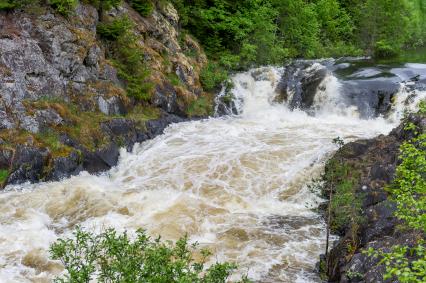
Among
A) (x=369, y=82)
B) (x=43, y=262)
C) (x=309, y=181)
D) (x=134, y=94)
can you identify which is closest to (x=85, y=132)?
(x=134, y=94)

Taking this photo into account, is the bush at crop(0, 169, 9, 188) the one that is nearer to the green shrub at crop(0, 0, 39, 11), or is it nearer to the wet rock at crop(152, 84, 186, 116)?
the green shrub at crop(0, 0, 39, 11)

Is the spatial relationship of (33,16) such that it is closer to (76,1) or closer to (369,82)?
(76,1)

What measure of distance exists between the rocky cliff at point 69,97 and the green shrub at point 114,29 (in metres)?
0.23

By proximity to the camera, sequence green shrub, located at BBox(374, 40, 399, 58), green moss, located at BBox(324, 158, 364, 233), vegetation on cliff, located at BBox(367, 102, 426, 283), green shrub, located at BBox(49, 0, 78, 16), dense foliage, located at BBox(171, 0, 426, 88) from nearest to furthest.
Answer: vegetation on cliff, located at BBox(367, 102, 426, 283) < green moss, located at BBox(324, 158, 364, 233) < green shrub, located at BBox(49, 0, 78, 16) < dense foliage, located at BBox(171, 0, 426, 88) < green shrub, located at BBox(374, 40, 399, 58)

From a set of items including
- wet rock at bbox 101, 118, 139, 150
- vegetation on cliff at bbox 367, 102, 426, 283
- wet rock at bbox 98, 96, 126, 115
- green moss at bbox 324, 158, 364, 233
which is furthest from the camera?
wet rock at bbox 98, 96, 126, 115

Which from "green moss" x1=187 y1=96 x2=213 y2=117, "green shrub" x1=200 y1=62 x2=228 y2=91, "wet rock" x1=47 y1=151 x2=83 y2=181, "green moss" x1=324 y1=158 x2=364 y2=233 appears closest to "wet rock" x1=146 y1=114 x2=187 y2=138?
"green moss" x1=187 y1=96 x2=213 y2=117

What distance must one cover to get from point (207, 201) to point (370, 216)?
4442 millimetres

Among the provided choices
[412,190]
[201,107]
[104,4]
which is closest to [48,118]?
[104,4]

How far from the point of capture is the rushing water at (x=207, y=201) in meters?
9.09

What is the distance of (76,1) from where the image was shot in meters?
16.2

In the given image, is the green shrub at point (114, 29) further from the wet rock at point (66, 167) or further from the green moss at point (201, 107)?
the wet rock at point (66, 167)

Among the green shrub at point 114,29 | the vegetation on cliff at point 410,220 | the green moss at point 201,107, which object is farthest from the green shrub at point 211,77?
the vegetation on cliff at point 410,220

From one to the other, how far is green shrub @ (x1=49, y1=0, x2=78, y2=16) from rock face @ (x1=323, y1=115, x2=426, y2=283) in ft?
34.8

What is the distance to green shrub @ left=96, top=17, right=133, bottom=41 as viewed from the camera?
17.2 m
